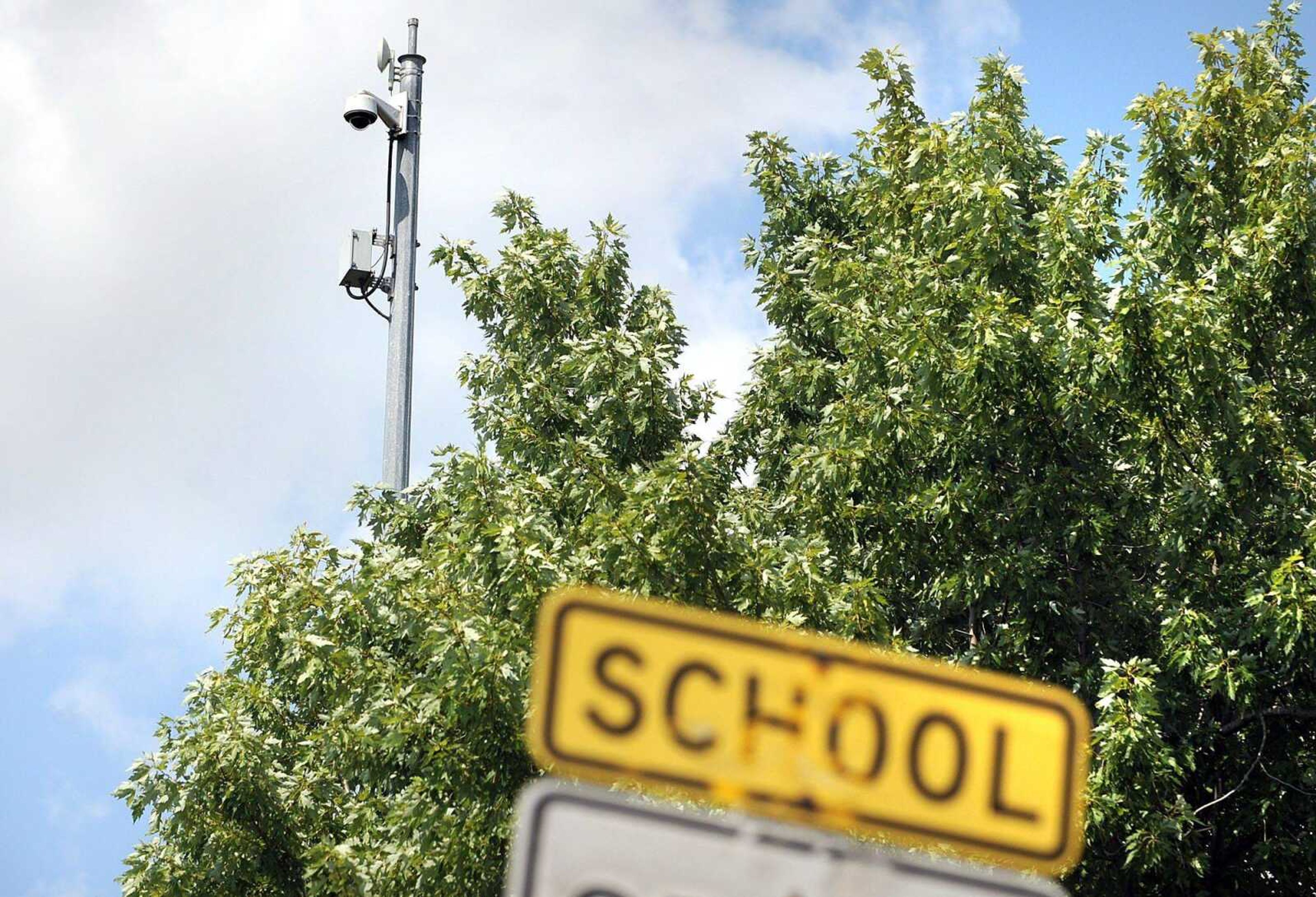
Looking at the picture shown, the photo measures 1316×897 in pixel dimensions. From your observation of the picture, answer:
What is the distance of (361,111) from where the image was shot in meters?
16.1

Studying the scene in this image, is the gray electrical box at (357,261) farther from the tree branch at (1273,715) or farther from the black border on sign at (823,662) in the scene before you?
the black border on sign at (823,662)

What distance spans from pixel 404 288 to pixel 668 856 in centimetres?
1472

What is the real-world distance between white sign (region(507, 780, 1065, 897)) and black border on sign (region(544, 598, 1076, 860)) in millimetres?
45

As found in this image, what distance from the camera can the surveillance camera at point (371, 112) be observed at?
52.6 feet

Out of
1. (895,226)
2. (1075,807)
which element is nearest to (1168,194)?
(895,226)

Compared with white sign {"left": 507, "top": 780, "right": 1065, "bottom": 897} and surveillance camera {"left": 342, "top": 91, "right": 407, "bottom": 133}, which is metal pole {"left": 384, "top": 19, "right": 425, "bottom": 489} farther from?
white sign {"left": 507, "top": 780, "right": 1065, "bottom": 897}

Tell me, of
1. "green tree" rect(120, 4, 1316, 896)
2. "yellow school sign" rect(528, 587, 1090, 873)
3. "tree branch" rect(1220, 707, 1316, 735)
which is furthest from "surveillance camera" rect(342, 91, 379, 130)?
"yellow school sign" rect(528, 587, 1090, 873)

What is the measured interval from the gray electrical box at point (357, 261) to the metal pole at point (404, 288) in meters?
0.31

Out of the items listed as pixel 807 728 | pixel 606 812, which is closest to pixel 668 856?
pixel 606 812

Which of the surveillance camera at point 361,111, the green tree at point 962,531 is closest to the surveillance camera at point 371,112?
the surveillance camera at point 361,111

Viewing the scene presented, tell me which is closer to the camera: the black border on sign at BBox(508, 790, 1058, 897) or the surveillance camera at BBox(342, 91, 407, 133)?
the black border on sign at BBox(508, 790, 1058, 897)

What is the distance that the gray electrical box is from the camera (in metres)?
16.4

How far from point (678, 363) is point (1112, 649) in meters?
4.08

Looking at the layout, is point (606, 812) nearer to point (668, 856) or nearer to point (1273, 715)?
point (668, 856)
